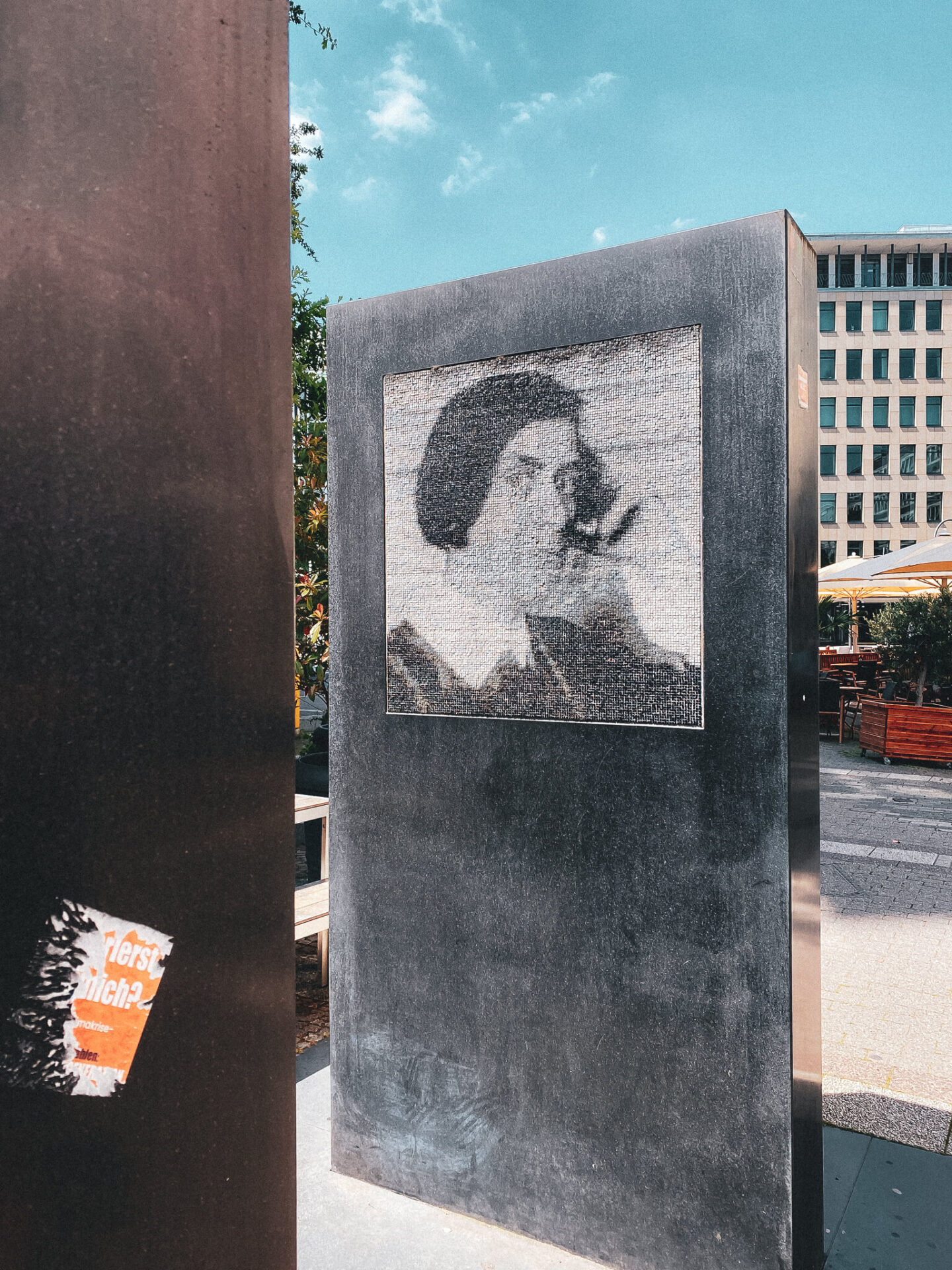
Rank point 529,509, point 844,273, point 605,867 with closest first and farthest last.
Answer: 1. point 605,867
2. point 529,509
3. point 844,273

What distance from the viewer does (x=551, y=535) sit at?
2.82 m

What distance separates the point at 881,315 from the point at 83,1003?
63.9 m

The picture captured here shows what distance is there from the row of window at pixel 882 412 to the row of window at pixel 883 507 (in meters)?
Answer: 4.27

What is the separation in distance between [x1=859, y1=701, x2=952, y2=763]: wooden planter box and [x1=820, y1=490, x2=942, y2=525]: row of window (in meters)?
44.5

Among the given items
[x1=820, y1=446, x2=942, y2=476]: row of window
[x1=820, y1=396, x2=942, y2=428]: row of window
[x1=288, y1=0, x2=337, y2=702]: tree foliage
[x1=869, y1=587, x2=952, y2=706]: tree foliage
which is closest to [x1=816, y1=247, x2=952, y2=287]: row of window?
[x1=820, y1=396, x2=942, y2=428]: row of window

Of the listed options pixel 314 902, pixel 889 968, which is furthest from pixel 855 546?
pixel 314 902

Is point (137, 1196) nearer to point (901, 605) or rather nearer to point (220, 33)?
point (220, 33)

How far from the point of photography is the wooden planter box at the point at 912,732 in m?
13.1

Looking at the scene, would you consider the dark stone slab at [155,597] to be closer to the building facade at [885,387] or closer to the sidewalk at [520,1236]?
the sidewalk at [520,1236]

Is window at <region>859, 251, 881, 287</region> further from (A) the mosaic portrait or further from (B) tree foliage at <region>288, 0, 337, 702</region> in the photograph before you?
(A) the mosaic portrait

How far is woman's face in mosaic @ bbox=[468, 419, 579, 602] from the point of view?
2.80m

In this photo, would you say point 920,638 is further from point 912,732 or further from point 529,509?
point 529,509

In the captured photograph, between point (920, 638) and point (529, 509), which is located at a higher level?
point (529, 509)

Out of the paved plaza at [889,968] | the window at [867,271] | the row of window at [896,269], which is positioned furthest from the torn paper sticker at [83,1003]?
the window at [867,271]
